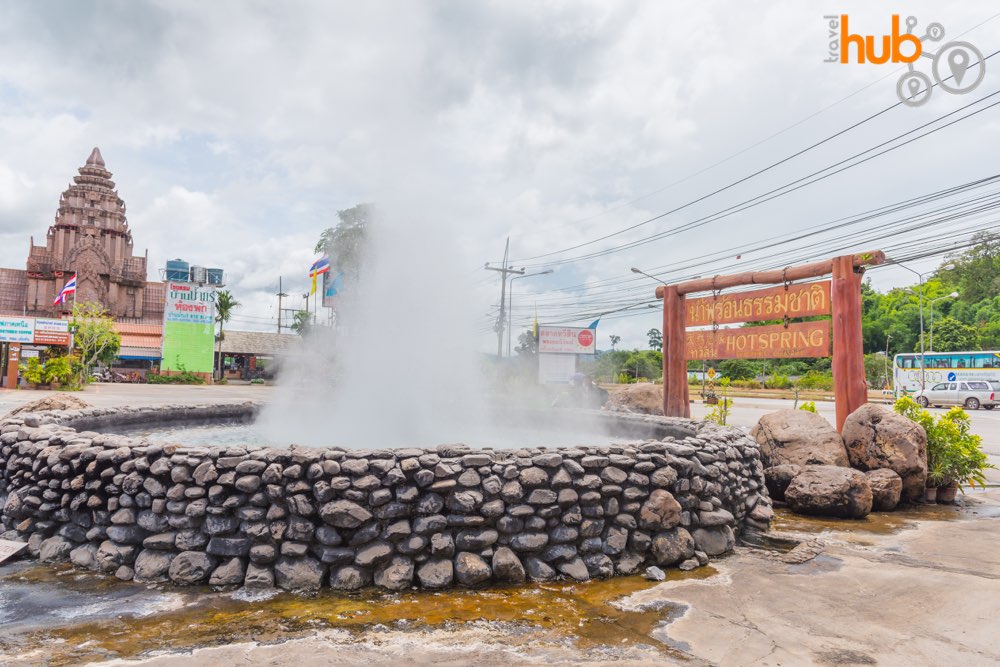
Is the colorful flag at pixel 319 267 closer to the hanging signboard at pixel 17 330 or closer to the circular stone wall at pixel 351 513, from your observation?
the hanging signboard at pixel 17 330

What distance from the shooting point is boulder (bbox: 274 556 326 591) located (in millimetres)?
4352


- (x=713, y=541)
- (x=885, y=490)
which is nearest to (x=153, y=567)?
(x=713, y=541)

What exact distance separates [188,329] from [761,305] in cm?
4424

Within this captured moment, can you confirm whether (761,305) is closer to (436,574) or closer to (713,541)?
(713,541)

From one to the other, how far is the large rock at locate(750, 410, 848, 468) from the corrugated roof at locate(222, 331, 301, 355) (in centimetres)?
4668

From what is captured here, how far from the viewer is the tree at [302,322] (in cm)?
4838

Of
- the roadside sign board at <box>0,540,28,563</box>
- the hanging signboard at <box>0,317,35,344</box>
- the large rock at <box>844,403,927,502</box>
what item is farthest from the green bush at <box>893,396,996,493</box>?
the hanging signboard at <box>0,317,35,344</box>

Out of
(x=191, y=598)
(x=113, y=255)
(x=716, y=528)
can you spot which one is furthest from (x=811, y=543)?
Answer: (x=113, y=255)

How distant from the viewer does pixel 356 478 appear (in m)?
4.54

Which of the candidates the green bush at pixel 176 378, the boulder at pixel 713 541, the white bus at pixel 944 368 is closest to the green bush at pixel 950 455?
the boulder at pixel 713 541

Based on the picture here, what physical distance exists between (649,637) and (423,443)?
4444mm

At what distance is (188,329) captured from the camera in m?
44.5

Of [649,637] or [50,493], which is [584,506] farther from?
[50,493]

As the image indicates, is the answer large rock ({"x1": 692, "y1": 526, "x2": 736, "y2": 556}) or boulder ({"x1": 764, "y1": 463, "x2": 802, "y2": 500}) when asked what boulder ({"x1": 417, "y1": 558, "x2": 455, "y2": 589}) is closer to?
large rock ({"x1": 692, "y1": 526, "x2": 736, "y2": 556})
